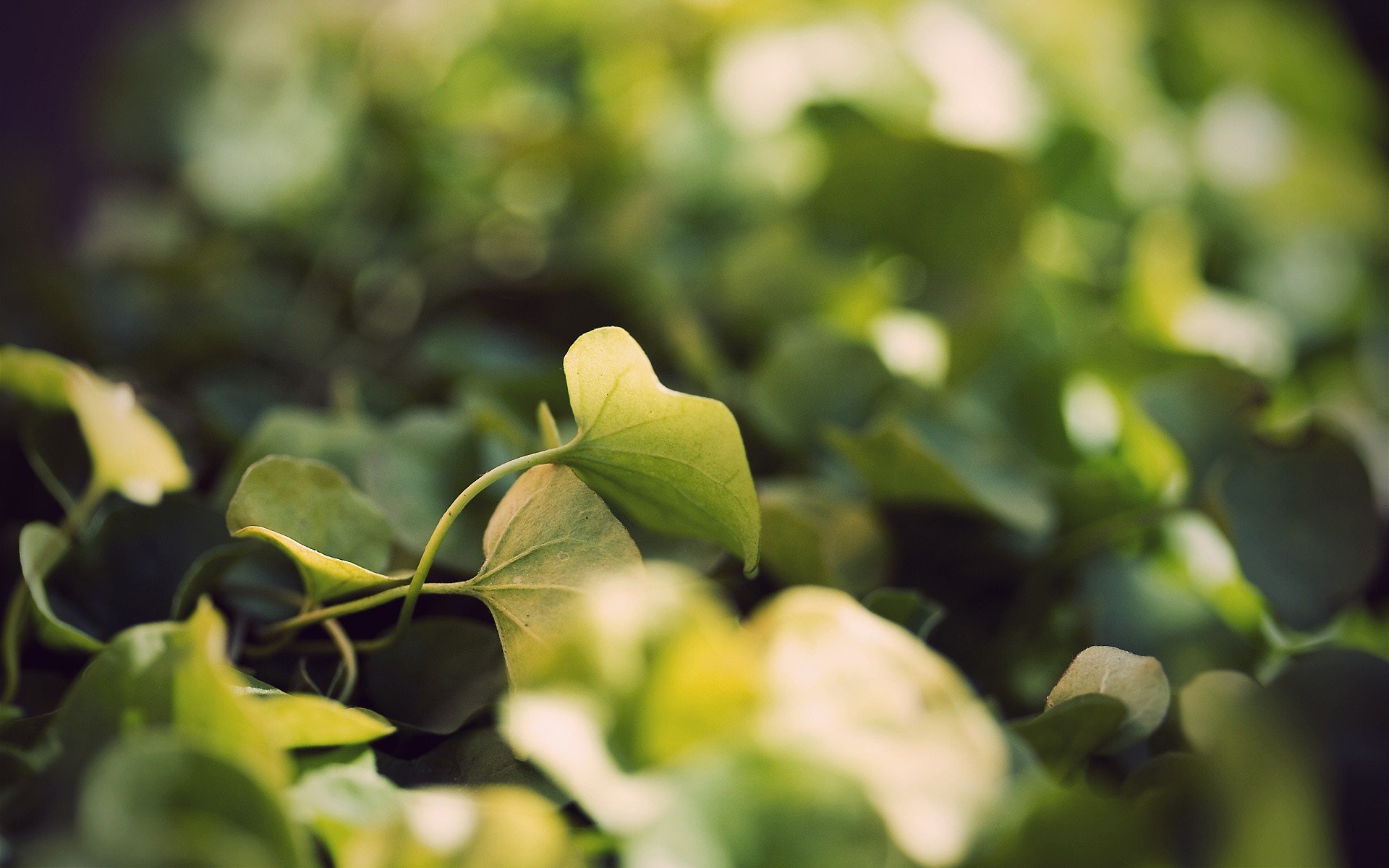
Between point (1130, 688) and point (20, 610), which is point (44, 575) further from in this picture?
point (1130, 688)

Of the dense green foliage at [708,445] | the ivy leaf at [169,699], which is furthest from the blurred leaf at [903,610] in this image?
the ivy leaf at [169,699]

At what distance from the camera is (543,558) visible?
0.17 meters

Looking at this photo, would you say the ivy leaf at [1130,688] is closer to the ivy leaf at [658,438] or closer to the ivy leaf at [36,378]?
the ivy leaf at [658,438]

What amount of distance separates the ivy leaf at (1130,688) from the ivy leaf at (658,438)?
6cm

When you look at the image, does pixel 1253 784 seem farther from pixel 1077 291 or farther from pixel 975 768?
pixel 1077 291

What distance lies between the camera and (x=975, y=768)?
4.9 inches

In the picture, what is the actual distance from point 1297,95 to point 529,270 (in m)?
0.38

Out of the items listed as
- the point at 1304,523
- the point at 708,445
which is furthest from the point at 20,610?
the point at 1304,523

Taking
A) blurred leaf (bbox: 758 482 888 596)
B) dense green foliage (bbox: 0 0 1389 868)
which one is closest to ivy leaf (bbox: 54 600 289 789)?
dense green foliage (bbox: 0 0 1389 868)

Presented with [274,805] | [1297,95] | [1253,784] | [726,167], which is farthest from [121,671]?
[1297,95]

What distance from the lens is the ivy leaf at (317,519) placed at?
17cm

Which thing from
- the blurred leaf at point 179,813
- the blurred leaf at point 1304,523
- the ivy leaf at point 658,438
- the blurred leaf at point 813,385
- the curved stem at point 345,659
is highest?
the ivy leaf at point 658,438

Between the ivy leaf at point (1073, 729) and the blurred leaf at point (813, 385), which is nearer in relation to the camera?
the ivy leaf at point (1073, 729)

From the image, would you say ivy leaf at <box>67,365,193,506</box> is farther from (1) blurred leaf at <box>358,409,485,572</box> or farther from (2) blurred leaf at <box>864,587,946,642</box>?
(2) blurred leaf at <box>864,587,946,642</box>
